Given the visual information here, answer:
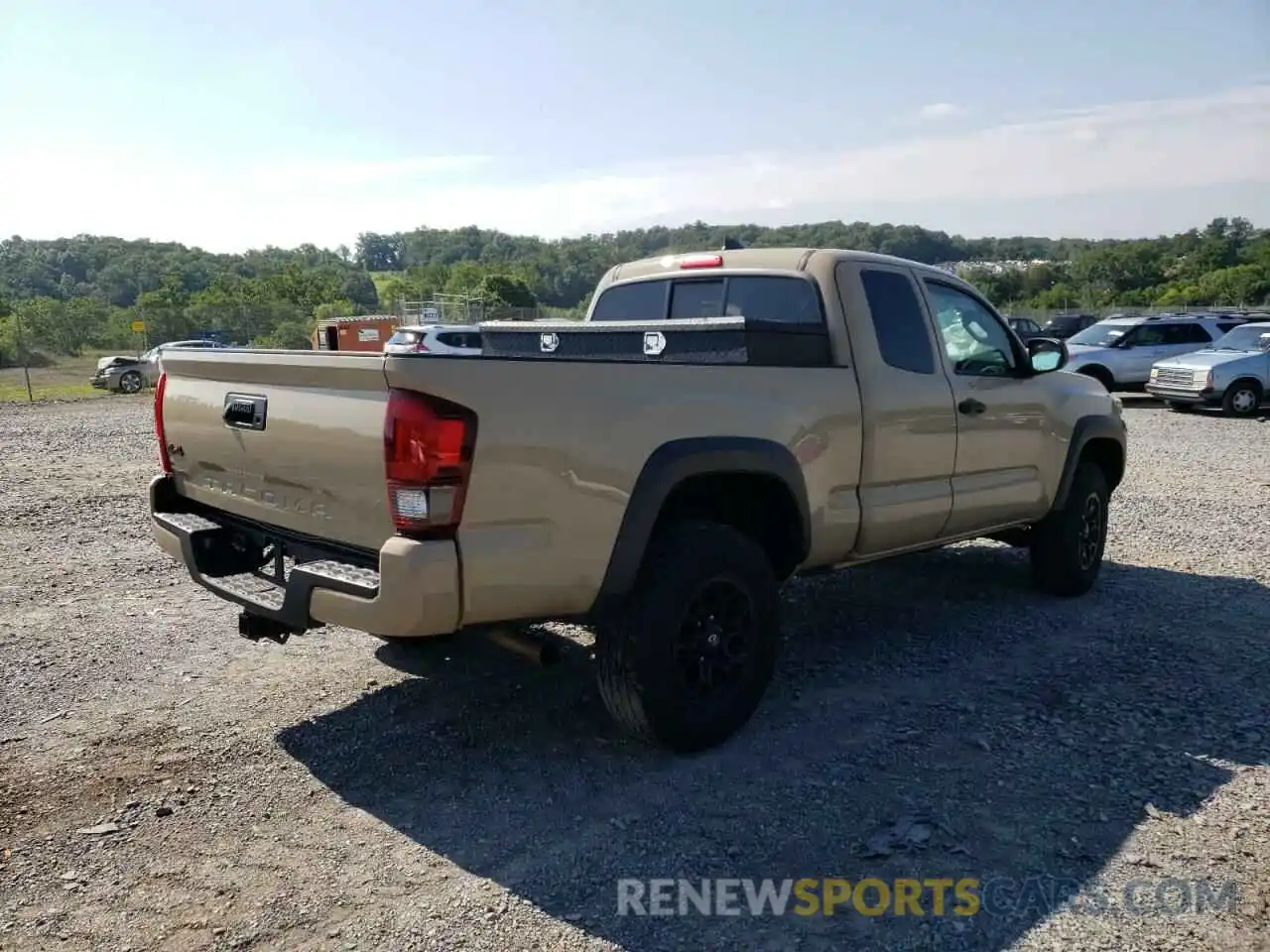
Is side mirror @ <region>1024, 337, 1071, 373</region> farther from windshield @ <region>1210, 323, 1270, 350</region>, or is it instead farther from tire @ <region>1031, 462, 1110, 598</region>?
windshield @ <region>1210, 323, 1270, 350</region>

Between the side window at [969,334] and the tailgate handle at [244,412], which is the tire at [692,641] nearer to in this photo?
the tailgate handle at [244,412]

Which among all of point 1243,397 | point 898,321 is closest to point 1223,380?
point 1243,397

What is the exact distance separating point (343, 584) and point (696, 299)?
266cm

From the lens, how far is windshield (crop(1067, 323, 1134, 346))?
68.8ft

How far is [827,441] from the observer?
4449 millimetres

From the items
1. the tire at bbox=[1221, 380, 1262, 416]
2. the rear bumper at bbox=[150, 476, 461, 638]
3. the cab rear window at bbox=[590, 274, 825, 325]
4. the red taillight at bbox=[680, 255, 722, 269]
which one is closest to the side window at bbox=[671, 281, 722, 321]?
the cab rear window at bbox=[590, 274, 825, 325]

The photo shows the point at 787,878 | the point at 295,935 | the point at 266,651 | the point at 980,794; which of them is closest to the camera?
the point at 295,935

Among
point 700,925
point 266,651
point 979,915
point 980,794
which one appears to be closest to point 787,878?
point 700,925

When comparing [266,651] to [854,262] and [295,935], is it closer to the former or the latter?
[295,935]

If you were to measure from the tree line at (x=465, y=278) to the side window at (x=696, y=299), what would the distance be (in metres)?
0.63

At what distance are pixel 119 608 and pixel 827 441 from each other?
4490 mm

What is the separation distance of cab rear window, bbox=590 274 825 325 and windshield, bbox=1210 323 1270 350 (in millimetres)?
17101

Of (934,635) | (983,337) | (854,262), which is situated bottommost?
(934,635)

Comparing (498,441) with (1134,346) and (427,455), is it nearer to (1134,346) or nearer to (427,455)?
(427,455)
